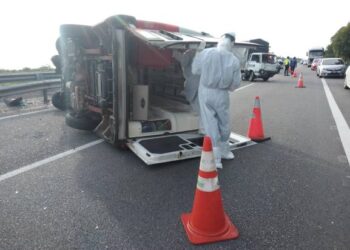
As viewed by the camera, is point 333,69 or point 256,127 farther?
point 333,69

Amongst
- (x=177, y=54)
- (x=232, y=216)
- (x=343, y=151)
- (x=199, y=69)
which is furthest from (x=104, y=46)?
(x=343, y=151)

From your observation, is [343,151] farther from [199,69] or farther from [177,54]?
[177,54]

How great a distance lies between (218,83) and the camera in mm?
4074

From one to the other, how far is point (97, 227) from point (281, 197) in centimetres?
205

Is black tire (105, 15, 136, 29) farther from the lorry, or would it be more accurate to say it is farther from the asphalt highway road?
the asphalt highway road

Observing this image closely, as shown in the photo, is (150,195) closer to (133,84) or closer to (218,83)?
(218,83)

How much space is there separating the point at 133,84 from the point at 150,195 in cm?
212

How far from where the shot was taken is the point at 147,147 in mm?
4520

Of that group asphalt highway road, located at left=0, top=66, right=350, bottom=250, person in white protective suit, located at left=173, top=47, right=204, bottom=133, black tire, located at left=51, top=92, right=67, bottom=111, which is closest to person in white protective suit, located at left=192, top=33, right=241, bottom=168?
asphalt highway road, located at left=0, top=66, right=350, bottom=250

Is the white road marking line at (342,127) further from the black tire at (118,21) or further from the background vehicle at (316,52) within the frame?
the background vehicle at (316,52)

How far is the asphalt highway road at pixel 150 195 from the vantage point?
2629 millimetres

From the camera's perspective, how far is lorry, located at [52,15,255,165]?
4.22m

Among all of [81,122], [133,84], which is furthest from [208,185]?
[81,122]

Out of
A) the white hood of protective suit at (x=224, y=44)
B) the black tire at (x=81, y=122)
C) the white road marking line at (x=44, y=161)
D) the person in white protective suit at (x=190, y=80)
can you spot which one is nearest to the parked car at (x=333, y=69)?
the person in white protective suit at (x=190, y=80)
